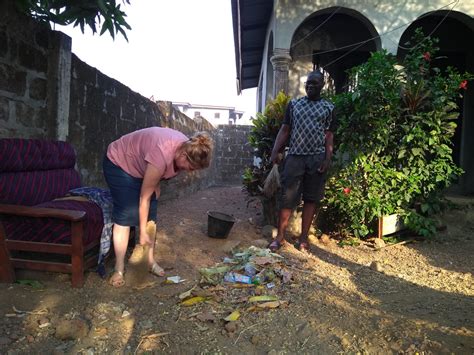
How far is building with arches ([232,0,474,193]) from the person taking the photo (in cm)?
698

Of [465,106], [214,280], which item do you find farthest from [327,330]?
[465,106]

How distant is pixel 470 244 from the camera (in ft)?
15.7

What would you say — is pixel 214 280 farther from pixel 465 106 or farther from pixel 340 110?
pixel 465 106

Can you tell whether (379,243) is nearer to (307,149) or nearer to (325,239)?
(325,239)

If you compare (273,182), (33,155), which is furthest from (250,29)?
(33,155)

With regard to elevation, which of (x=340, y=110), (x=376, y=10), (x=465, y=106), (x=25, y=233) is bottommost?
(x=25, y=233)

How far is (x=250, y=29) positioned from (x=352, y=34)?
301 centimetres

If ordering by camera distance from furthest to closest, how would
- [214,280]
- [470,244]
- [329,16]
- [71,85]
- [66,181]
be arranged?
[329,16]
[470,244]
[71,85]
[66,181]
[214,280]

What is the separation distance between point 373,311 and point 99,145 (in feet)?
11.8

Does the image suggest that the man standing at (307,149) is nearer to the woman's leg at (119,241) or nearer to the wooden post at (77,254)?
the woman's leg at (119,241)

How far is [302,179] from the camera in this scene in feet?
13.9

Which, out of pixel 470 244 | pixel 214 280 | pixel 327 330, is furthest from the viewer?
pixel 470 244

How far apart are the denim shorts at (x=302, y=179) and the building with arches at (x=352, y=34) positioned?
10.6 ft

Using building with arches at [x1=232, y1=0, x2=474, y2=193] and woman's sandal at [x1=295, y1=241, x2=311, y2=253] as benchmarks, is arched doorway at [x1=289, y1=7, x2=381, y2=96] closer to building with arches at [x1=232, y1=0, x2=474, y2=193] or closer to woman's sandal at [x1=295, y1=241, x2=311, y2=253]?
building with arches at [x1=232, y1=0, x2=474, y2=193]
